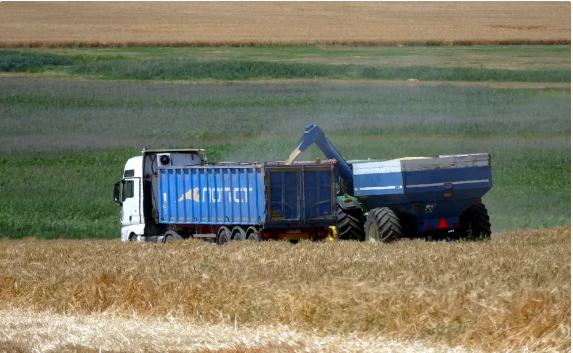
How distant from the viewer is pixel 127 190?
27.4 metres

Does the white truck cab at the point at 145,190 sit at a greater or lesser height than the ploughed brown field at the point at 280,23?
lesser

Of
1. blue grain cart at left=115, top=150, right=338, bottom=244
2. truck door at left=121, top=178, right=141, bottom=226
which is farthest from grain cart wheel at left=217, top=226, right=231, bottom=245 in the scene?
truck door at left=121, top=178, right=141, bottom=226

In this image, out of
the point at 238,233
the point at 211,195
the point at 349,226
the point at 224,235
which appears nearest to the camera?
the point at 349,226

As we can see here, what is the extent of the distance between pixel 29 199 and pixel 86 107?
13.0 m

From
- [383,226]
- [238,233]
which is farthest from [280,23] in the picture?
[383,226]

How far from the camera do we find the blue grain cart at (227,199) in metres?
23.1

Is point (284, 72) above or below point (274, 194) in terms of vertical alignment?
above

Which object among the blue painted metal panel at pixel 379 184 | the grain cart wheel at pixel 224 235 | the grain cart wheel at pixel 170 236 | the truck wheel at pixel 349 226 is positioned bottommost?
the grain cart wheel at pixel 170 236

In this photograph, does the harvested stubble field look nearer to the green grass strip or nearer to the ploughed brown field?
the ploughed brown field

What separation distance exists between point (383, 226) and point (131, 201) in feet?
28.6

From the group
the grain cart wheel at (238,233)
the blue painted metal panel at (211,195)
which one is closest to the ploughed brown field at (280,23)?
the blue painted metal panel at (211,195)

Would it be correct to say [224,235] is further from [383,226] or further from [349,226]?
[383,226]

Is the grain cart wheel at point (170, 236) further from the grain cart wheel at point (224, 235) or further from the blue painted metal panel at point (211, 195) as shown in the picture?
the grain cart wheel at point (224, 235)

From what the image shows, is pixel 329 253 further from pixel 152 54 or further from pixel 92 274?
pixel 152 54
